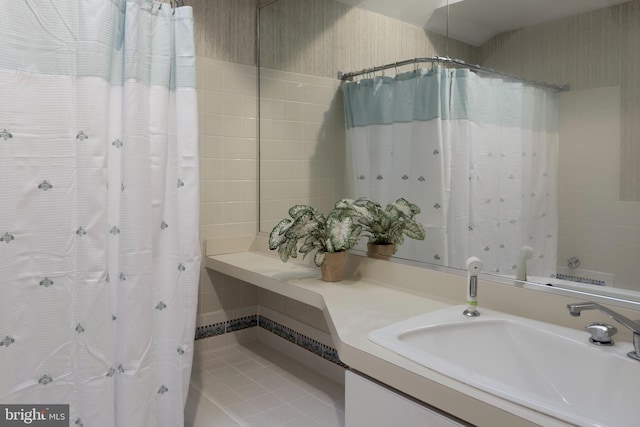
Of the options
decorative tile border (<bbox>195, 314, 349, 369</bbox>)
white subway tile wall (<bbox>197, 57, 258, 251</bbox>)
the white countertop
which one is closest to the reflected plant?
the white countertop

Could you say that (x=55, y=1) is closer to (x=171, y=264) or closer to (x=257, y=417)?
(x=171, y=264)

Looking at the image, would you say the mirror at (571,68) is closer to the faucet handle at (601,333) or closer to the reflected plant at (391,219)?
the faucet handle at (601,333)

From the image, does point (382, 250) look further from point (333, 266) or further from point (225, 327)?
point (225, 327)

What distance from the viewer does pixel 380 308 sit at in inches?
59.5

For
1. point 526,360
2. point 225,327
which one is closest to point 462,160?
point 526,360

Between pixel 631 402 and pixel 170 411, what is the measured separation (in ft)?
4.90

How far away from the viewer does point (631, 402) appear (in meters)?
1.01

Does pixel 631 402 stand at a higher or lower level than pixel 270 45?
lower

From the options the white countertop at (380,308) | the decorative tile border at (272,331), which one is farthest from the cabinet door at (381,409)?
the decorative tile border at (272,331)

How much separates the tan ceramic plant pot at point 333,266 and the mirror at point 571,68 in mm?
526

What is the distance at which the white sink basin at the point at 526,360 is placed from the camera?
0.99m

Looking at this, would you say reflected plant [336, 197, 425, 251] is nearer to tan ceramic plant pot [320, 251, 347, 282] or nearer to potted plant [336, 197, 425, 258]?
potted plant [336, 197, 425, 258]

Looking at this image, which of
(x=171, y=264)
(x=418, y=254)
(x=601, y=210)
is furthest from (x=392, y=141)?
(x=171, y=264)

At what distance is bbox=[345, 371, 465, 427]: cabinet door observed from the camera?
99 centimetres
